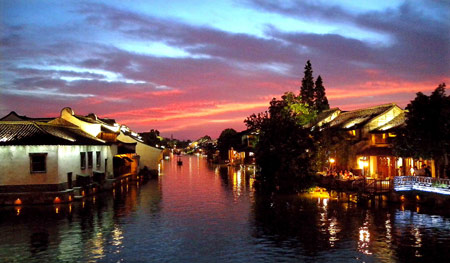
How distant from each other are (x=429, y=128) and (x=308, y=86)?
64.7 metres

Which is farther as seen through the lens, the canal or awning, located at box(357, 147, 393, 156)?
awning, located at box(357, 147, 393, 156)

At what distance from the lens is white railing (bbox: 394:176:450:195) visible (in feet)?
107

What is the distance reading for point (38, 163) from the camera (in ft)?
127

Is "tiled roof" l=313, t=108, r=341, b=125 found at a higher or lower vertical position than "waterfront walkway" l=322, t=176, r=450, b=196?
higher

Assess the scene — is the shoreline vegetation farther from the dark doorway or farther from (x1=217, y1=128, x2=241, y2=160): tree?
(x1=217, y1=128, x2=241, y2=160): tree

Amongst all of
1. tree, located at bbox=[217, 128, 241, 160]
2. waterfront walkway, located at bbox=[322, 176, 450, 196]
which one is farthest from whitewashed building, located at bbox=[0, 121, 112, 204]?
tree, located at bbox=[217, 128, 241, 160]

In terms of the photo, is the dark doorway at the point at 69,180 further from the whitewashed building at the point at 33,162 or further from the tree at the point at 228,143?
the tree at the point at 228,143

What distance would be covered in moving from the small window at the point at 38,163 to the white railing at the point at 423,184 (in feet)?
98.6

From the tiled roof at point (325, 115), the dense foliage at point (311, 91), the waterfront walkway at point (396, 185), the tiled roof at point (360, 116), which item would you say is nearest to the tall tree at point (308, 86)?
the dense foliage at point (311, 91)

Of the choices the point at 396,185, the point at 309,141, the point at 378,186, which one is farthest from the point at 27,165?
the point at 396,185

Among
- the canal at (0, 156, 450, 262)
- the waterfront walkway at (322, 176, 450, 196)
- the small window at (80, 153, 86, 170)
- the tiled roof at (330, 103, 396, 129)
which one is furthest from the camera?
the tiled roof at (330, 103, 396, 129)

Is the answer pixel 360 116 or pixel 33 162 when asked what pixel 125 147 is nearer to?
pixel 33 162

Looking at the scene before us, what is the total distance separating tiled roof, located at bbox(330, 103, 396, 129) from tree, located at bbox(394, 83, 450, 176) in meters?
18.9

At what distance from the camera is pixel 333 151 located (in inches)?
2281
